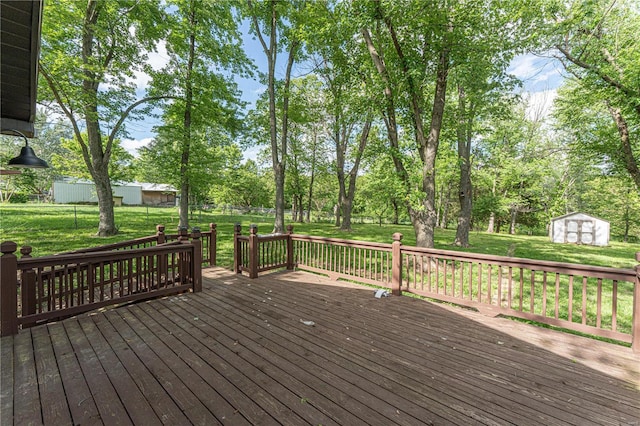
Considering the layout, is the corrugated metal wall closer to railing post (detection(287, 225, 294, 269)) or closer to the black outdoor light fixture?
railing post (detection(287, 225, 294, 269))

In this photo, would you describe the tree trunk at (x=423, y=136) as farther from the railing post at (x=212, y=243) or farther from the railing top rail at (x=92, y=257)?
the railing top rail at (x=92, y=257)

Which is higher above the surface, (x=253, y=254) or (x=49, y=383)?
(x=253, y=254)

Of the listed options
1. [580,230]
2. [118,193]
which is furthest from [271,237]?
[118,193]

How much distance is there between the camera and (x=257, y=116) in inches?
534

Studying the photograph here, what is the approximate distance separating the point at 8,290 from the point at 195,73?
11064 mm

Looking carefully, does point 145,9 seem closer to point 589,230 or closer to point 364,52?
point 364,52

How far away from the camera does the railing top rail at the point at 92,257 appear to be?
3012mm

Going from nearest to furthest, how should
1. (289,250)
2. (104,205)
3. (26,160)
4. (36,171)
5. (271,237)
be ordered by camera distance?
(26,160) → (271,237) → (289,250) → (104,205) → (36,171)

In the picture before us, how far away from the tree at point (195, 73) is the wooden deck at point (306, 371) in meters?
9.65

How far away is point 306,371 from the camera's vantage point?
7.66 ft

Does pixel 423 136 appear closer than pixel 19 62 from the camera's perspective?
No

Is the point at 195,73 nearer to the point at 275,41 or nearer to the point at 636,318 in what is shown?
the point at 275,41

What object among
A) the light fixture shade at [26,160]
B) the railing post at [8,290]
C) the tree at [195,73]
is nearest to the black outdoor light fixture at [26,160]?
the light fixture shade at [26,160]

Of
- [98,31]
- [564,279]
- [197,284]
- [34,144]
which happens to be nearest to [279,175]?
[197,284]
